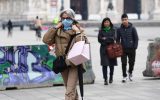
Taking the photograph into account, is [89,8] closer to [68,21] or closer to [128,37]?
[128,37]

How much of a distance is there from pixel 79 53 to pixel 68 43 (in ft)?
1.10

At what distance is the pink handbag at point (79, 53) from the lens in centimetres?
1116

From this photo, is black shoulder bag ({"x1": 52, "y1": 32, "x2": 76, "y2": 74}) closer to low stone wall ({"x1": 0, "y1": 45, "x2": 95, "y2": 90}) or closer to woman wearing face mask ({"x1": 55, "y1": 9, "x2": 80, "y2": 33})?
woman wearing face mask ({"x1": 55, "y1": 9, "x2": 80, "y2": 33})

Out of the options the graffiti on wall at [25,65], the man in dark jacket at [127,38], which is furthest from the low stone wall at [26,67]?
the man in dark jacket at [127,38]

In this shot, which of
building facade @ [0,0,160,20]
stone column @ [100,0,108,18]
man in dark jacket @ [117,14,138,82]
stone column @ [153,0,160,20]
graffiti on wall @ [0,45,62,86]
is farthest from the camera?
stone column @ [100,0,108,18]

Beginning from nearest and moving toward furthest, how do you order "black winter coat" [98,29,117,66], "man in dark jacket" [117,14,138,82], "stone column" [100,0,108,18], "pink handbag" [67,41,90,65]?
1. "pink handbag" [67,41,90,65]
2. "black winter coat" [98,29,117,66]
3. "man in dark jacket" [117,14,138,82]
4. "stone column" [100,0,108,18]

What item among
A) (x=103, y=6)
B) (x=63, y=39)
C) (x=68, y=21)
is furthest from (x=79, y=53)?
(x=103, y=6)

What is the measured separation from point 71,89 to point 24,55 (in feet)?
19.2

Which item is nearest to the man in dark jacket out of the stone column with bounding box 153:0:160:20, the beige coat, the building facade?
the beige coat

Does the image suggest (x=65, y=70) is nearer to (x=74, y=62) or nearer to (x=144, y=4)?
(x=74, y=62)

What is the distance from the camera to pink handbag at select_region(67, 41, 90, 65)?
1116cm

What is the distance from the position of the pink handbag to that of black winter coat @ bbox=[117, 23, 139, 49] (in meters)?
6.29

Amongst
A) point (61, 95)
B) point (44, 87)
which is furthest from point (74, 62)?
point (44, 87)

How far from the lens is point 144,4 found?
8350cm
